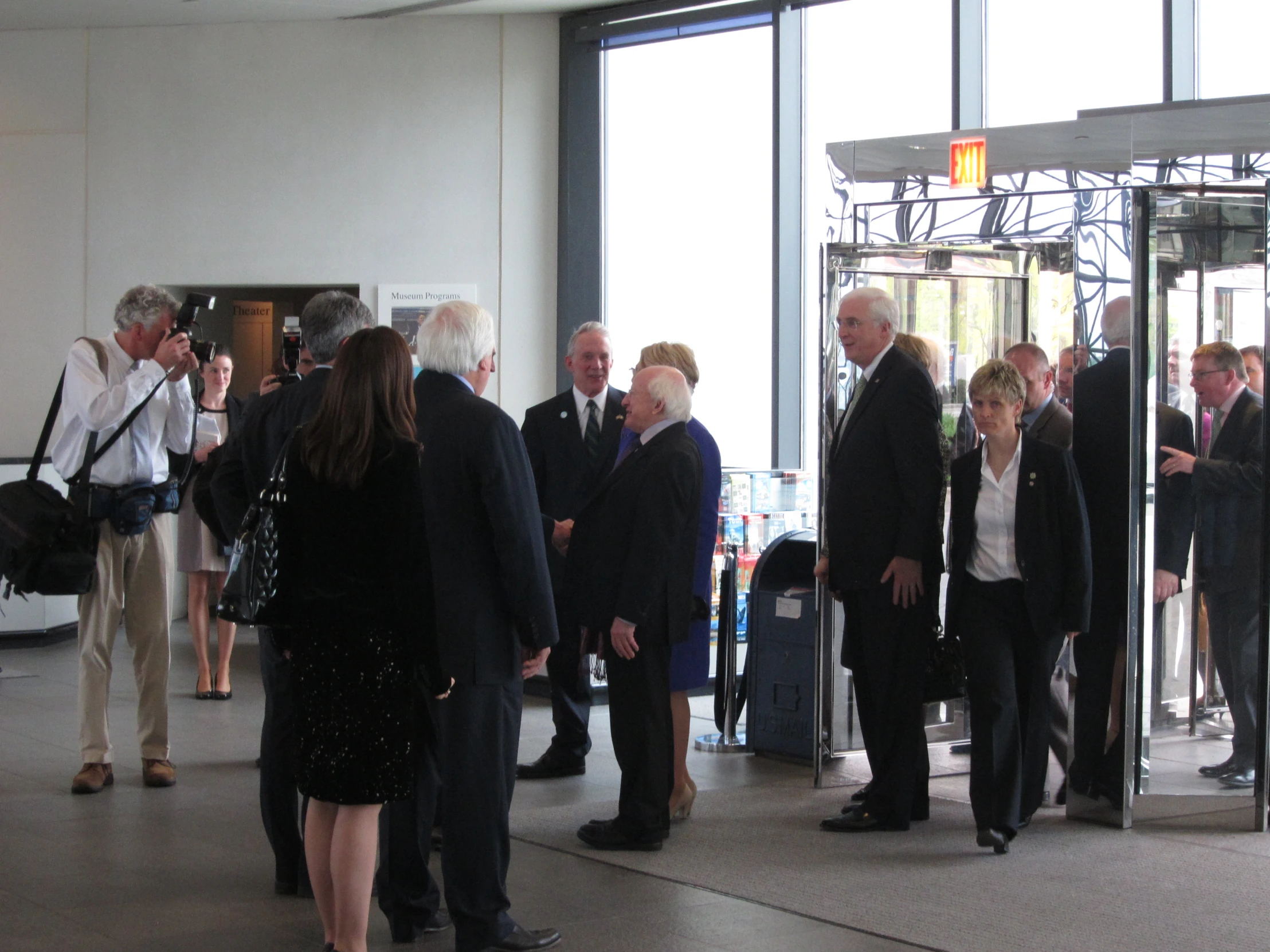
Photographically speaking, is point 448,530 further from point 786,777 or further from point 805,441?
point 805,441

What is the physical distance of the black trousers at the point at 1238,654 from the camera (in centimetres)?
493

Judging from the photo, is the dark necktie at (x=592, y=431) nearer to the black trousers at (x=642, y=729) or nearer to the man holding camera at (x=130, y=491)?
the black trousers at (x=642, y=729)

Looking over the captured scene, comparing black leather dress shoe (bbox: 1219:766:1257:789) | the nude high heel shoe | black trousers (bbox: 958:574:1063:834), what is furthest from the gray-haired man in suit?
the nude high heel shoe

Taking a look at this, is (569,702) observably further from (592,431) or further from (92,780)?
(92,780)

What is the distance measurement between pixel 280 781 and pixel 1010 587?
2.36 meters

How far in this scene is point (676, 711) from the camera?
4867 mm

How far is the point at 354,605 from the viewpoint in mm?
3098

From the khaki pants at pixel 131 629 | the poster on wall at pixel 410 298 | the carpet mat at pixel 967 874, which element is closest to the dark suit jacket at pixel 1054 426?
the carpet mat at pixel 967 874

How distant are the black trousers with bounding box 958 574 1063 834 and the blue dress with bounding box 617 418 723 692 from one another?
0.86 m

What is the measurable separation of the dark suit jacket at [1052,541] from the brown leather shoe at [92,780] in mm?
3338

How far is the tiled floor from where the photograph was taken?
362 cm

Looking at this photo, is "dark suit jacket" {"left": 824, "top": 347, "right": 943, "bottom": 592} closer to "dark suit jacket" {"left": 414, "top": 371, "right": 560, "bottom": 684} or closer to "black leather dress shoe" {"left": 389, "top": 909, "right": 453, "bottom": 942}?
"dark suit jacket" {"left": 414, "top": 371, "right": 560, "bottom": 684}

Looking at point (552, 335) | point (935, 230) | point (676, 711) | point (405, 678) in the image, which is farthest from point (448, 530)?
point (552, 335)

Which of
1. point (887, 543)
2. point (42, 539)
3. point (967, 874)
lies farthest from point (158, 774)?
point (967, 874)
